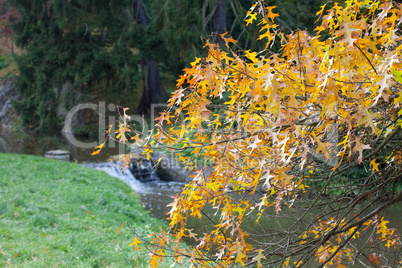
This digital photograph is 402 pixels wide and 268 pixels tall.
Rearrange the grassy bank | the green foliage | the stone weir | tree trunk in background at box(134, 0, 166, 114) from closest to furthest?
the grassy bank
the stone weir
the green foliage
tree trunk in background at box(134, 0, 166, 114)

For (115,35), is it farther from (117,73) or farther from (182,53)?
(182,53)

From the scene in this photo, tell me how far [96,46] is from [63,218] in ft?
43.9

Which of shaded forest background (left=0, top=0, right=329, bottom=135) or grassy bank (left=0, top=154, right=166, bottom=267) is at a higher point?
shaded forest background (left=0, top=0, right=329, bottom=135)

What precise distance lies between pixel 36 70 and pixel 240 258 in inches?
712

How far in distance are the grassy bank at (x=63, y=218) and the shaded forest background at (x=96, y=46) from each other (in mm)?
6737

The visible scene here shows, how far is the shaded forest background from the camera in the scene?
46.2ft

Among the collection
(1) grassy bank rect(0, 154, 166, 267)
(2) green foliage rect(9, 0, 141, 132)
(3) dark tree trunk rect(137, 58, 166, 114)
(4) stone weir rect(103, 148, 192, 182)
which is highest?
(2) green foliage rect(9, 0, 141, 132)

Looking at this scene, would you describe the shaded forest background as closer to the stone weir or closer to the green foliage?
the green foliage

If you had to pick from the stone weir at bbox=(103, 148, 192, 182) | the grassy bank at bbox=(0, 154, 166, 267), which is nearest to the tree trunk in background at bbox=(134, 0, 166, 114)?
the stone weir at bbox=(103, 148, 192, 182)

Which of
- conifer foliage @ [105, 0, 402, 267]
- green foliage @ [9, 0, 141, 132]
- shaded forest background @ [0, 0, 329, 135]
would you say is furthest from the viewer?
green foliage @ [9, 0, 141, 132]

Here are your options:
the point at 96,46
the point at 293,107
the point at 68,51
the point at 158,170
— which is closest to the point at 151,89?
the point at 96,46

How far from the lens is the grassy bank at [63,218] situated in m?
4.18

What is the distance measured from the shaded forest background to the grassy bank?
6.74m

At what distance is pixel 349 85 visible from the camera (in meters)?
1.59
